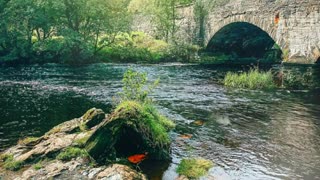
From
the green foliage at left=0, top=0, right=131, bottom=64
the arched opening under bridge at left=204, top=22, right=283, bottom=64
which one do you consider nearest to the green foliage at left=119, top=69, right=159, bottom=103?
the green foliage at left=0, top=0, right=131, bottom=64

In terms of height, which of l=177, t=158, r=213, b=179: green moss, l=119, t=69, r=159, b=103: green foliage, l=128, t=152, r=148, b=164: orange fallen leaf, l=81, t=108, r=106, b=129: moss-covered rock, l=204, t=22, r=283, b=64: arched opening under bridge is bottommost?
l=177, t=158, r=213, b=179: green moss

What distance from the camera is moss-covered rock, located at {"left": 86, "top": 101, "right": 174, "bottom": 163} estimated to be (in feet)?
25.4

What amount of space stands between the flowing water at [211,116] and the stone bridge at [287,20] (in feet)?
4.12

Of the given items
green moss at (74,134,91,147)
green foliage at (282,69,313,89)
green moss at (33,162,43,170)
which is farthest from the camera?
green foliage at (282,69,313,89)

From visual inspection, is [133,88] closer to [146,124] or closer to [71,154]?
[146,124]

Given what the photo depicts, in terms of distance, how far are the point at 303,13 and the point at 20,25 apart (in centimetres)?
2004

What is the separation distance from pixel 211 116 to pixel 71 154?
19.1 ft

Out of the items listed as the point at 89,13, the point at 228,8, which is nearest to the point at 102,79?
the point at 89,13

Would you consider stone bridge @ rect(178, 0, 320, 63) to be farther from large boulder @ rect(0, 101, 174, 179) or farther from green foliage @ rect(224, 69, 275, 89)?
large boulder @ rect(0, 101, 174, 179)

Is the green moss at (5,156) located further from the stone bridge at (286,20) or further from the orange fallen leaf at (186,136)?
the stone bridge at (286,20)

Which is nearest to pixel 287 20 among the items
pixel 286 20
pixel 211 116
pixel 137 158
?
pixel 286 20

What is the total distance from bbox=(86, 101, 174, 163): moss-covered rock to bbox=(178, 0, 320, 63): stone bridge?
1382cm

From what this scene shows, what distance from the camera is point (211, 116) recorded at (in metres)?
12.2

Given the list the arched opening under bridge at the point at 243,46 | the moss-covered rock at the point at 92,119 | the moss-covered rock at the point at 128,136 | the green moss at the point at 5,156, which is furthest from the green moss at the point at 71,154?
the arched opening under bridge at the point at 243,46
